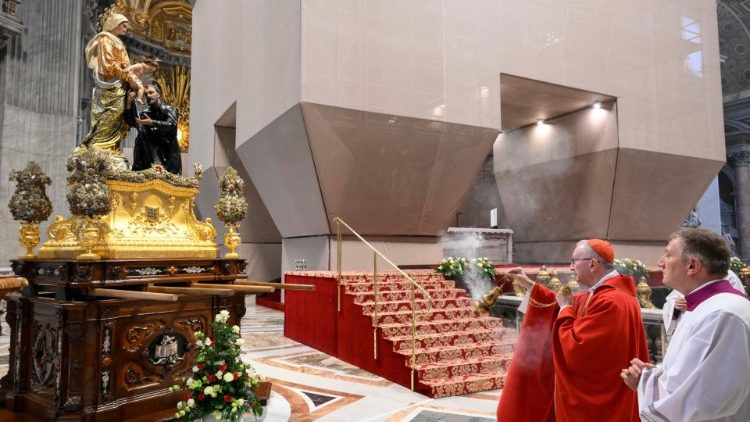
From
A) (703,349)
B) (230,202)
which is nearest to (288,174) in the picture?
(230,202)

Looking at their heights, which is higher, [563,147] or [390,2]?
[390,2]

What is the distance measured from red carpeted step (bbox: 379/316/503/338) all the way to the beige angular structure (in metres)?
3.11

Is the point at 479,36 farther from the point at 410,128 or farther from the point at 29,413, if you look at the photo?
the point at 29,413

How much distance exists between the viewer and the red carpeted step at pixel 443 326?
22.2 feet

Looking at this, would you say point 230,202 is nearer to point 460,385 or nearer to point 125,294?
point 125,294

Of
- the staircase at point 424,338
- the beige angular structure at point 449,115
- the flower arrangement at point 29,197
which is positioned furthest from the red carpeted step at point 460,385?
the beige angular structure at point 449,115

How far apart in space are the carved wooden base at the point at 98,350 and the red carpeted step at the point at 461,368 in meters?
2.31

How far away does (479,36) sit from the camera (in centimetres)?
1048

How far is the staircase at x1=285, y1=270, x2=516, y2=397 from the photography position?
6.10 metres

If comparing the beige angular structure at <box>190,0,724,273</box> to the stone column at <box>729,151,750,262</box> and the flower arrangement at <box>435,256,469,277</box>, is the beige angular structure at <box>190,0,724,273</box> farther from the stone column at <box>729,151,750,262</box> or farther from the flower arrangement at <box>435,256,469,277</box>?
the stone column at <box>729,151,750,262</box>

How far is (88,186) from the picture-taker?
4109 millimetres

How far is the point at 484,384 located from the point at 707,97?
11.6m

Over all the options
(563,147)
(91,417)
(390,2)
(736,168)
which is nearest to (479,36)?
(390,2)

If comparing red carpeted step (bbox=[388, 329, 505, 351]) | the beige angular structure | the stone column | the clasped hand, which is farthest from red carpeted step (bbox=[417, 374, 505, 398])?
the stone column
